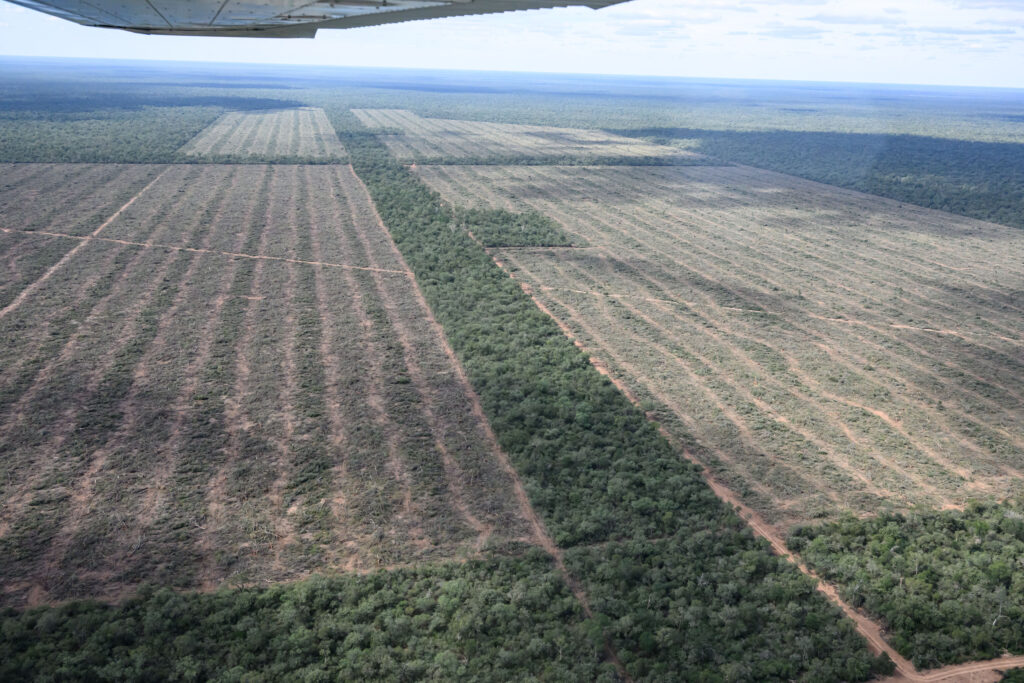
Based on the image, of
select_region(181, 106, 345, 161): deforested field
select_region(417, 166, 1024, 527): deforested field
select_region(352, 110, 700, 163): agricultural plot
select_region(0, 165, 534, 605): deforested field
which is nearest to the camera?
select_region(0, 165, 534, 605): deforested field

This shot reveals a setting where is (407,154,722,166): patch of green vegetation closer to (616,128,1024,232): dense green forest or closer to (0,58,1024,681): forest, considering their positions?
(616,128,1024,232): dense green forest

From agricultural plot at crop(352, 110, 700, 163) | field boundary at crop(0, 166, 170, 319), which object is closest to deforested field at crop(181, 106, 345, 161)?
agricultural plot at crop(352, 110, 700, 163)

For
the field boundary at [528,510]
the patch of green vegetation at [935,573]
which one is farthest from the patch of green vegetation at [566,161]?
the patch of green vegetation at [935,573]

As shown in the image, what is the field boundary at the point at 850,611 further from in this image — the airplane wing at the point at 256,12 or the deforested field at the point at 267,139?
the deforested field at the point at 267,139

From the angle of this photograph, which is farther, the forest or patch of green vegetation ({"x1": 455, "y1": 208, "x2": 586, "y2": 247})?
patch of green vegetation ({"x1": 455, "y1": 208, "x2": 586, "y2": 247})

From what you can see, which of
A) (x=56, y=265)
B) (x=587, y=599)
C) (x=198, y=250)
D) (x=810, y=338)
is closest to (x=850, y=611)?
(x=587, y=599)

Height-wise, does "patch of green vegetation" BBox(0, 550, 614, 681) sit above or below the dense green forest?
below

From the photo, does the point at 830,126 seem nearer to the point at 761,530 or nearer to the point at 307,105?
the point at 307,105
